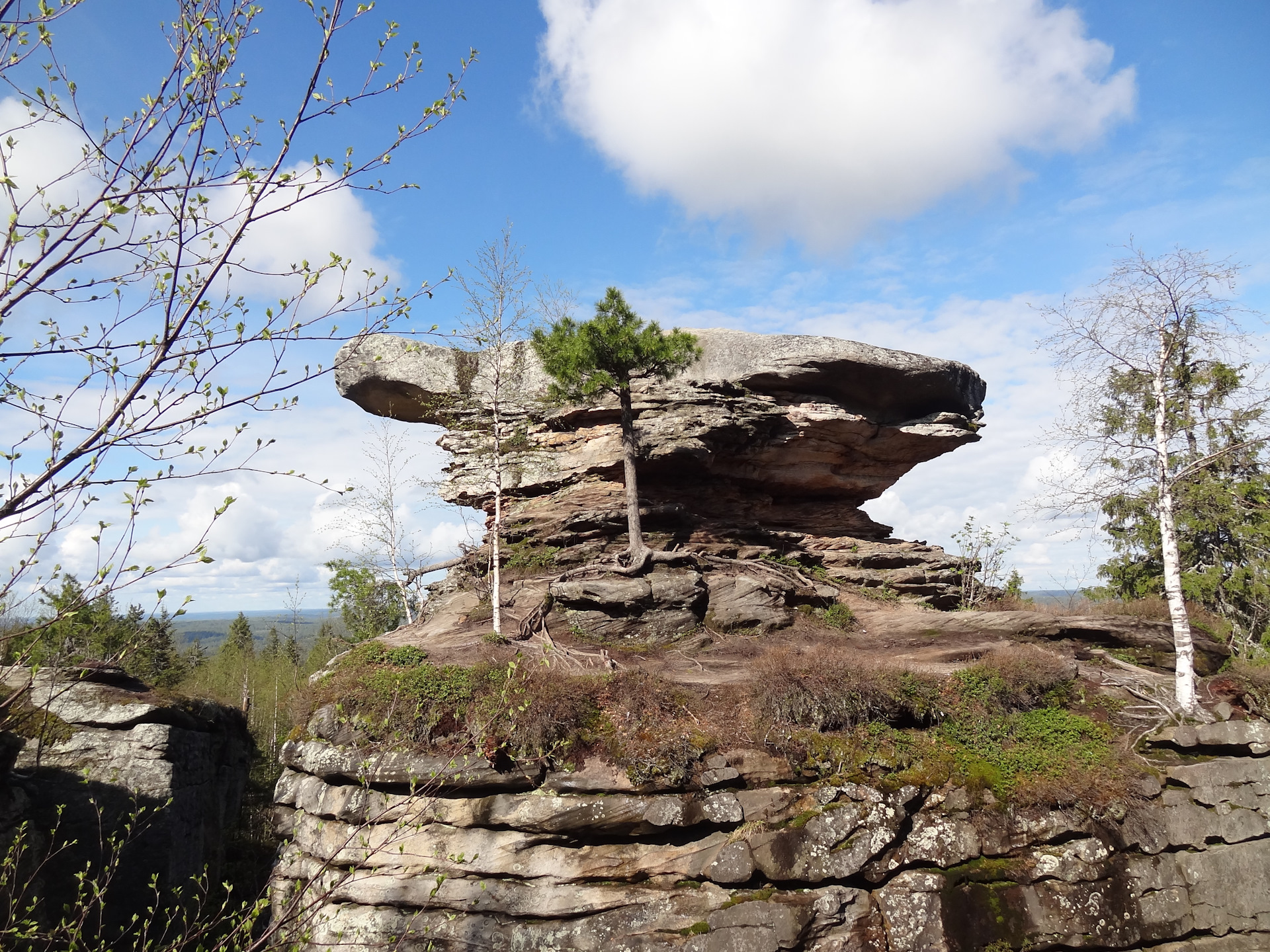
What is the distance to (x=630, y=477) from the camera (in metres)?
16.4

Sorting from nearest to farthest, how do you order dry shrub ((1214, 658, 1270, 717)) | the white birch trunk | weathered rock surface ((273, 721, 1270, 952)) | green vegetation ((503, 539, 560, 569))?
weathered rock surface ((273, 721, 1270, 952)) < dry shrub ((1214, 658, 1270, 717)) < the white birch trunk < green vegetation ((503, 539, 560, 569))

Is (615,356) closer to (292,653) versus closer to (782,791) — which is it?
(782,791)

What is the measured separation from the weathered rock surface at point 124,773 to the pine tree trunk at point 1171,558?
15702mm

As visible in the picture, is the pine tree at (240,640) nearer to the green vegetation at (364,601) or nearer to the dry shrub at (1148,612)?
the green vegetation at (364,601)

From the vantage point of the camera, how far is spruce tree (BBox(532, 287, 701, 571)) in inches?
626

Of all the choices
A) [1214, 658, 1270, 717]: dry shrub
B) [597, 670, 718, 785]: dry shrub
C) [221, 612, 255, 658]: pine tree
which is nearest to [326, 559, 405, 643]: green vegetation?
[221, 612, 255, 658]: pine tree

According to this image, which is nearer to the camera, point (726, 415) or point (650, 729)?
point (650, 729)

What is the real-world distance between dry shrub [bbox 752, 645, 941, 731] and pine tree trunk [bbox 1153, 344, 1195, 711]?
131 inches

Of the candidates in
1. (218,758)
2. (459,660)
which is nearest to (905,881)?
(459,660)

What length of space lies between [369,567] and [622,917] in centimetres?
1660

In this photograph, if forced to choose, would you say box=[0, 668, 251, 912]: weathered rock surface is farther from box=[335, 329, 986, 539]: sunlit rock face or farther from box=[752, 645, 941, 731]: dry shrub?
box=[752, 645, 941, 731]: dry shrub

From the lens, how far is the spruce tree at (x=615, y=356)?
52.1 ft

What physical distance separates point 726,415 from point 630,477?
11.2 feet

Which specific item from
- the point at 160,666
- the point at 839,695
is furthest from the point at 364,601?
the point at 839,695
